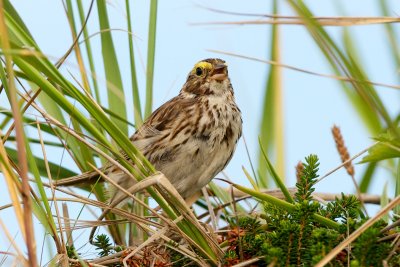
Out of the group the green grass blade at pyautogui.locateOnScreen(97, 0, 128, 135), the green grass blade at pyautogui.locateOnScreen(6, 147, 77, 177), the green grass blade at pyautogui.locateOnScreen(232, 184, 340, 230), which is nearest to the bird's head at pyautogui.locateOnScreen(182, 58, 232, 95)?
the green grass blade at pyautogui.locateOnScreen(97, 0, 128, 135)

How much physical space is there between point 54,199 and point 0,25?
2.86 feet

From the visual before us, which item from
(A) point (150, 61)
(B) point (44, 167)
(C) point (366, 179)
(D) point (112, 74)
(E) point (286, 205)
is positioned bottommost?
(E) point (286, 205)

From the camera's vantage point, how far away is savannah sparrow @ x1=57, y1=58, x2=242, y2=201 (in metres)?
3.91

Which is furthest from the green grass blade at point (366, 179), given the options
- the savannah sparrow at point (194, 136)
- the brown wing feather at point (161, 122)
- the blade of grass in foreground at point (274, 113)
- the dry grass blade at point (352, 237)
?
the dry grass blade at point (352, 237)

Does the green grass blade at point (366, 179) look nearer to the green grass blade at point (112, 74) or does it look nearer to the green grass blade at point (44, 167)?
the green grass blade at point (112, 74)

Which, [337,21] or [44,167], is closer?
[337,21]

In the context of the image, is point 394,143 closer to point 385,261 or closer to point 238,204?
point 385,261

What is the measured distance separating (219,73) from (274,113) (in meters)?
0.42

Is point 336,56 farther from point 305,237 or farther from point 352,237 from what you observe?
point 305,237

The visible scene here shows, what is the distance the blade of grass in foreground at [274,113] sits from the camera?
4.05m

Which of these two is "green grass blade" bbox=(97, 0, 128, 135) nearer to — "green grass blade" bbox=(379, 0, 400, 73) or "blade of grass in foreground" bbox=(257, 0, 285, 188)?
"blade of grass in foreground" bbox=(257, 0, 285, 188)

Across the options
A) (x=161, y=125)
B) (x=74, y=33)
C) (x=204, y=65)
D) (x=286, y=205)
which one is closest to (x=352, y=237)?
(x=286, y=205)

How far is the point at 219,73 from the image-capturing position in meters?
4.32

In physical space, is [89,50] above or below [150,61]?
above
